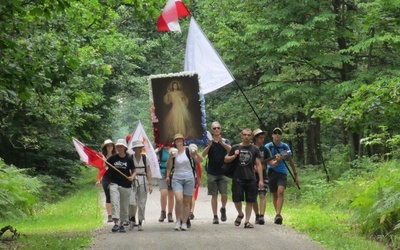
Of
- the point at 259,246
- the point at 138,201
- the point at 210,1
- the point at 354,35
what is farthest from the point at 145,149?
the point at 210,1

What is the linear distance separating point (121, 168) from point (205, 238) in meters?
2.71

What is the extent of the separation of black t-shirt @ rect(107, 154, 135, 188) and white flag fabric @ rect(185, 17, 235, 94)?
8.85 feet

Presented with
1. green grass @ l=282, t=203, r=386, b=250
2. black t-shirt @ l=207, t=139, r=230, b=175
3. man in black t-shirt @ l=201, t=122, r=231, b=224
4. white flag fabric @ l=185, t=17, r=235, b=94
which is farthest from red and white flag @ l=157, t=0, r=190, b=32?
green grass @ l=282, t=203, r=386, b=250

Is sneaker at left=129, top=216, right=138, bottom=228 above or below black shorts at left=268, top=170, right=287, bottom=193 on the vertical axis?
below

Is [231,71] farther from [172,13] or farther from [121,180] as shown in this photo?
[121,180]

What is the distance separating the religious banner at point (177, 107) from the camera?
1733cm

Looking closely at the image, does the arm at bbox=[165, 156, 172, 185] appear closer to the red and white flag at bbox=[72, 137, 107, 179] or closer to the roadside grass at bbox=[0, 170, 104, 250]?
the red and white flag at bbox=[72, 137, 107, 179]

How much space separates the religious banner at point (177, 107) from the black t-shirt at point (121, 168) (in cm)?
153

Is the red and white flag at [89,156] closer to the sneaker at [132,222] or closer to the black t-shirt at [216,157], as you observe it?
the sneaker at [132,222]

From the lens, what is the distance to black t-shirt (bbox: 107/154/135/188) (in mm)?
15914

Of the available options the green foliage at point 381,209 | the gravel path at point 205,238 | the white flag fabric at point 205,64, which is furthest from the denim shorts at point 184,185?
the green foliage at point 381,209

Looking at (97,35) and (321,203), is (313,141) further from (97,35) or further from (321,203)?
(97,35)

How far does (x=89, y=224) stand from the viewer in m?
18.5

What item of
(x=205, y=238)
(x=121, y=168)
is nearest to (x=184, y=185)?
(x=121, y=168)
